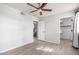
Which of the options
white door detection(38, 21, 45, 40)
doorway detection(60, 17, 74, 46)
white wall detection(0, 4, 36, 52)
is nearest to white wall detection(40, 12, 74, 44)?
white door detection(38, 21, 45, 40)

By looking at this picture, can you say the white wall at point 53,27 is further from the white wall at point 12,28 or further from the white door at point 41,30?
the white wall at point 12,28

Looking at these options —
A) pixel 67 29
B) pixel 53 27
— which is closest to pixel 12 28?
pixel 53 27

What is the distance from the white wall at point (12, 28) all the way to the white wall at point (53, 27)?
1471mm

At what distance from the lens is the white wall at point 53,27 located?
14.3ft

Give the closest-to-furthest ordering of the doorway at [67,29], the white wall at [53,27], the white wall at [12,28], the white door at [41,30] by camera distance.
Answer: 1. the white wall at [12,28]
2. the white wall at [53,27]
3. the white door at [41,30]
4. the doorway at [67,29]

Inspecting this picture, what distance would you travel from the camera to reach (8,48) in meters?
3.06

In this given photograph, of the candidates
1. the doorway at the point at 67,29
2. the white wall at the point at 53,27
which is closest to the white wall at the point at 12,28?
the white wall at the point at 53,27

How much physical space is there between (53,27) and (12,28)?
2.59 meters

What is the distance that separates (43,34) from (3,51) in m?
3.24

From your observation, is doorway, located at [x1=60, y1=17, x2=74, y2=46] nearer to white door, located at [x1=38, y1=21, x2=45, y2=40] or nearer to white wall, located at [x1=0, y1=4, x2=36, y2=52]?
white door, located at [x1=38, y1=21, x2=45, y2=40]

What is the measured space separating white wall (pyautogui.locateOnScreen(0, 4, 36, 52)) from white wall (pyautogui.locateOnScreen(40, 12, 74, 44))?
1471 mm

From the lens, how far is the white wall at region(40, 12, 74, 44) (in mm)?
4352
